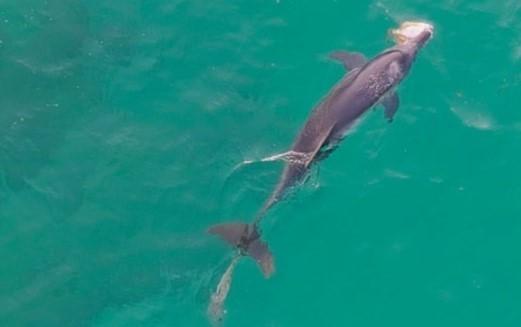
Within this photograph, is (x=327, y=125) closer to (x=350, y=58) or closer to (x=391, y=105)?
(x=391, y=105)

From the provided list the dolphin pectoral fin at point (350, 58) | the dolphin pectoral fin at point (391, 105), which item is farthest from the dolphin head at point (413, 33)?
the dolphin pectoral fin at point (391, 105)

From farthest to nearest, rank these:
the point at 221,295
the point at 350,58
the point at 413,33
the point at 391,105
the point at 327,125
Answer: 1. the point at 413,33
2. the point at 350,58
3. the point at 391,105
4. the point at 221,295
5. the point at 327,125

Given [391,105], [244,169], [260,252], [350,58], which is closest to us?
[260,252]

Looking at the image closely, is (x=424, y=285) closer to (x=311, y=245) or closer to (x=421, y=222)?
(x=421, y=222)

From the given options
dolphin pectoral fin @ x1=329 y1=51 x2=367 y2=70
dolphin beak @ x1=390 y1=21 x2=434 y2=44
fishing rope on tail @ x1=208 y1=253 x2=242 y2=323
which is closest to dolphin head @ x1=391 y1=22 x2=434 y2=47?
dolphin beak @ x1=390 y1=21 x2=434 y2=44

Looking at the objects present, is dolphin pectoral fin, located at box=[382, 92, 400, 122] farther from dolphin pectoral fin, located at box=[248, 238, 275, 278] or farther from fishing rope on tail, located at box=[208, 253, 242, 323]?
fishing rope on tail, located at box=[208, 253, 242, 323]

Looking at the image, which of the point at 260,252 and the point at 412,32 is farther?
the point at 412,32

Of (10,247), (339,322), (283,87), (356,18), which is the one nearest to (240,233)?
(339,322)

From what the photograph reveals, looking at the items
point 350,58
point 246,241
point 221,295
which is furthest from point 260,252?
point 350,58

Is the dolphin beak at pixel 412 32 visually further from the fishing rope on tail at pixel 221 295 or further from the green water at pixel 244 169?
the fishing rope on tail at pixel 221 295
